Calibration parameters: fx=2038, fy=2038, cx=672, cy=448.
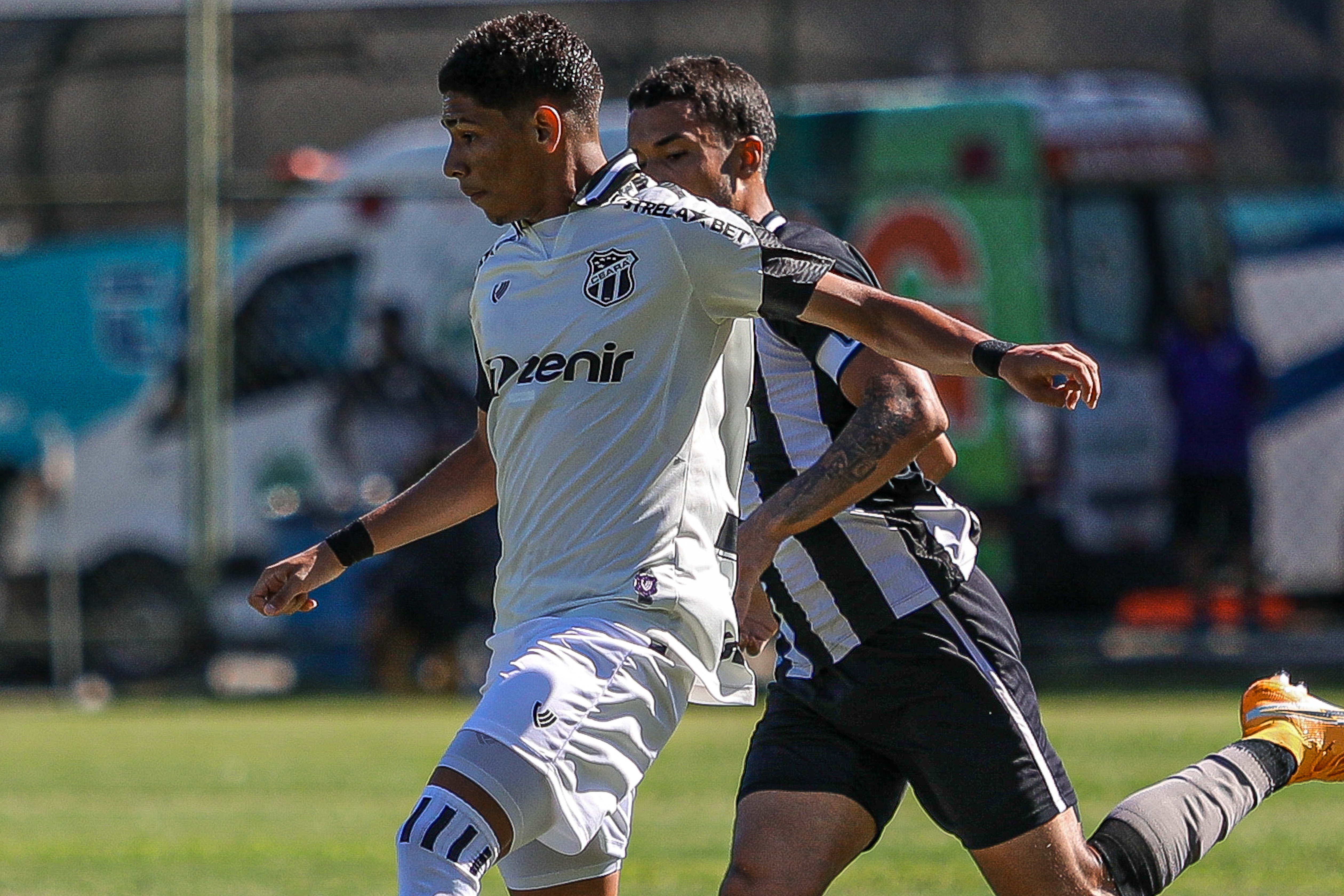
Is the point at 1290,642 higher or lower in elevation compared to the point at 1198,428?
lower

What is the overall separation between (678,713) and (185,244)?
469 inches

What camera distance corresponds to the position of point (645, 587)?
3.86 m

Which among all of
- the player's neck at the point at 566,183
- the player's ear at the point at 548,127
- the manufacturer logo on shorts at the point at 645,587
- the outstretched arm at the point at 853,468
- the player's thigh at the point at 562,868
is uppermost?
the player's ear at the point at 548,127

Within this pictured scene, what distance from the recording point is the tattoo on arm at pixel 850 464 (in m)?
4.17

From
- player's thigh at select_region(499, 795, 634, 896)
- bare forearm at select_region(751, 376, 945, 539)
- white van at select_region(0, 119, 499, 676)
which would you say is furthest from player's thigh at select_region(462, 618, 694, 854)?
white van at select_region(0, 119, 499, 676)

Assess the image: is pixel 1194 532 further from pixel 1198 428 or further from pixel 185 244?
pixel 185 244

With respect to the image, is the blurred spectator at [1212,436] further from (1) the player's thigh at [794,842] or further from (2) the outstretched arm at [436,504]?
(2) the outstretched arm at [436,504]

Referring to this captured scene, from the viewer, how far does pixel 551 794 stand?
11.9ft

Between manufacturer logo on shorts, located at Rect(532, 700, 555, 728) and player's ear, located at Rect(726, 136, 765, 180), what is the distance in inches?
64.3

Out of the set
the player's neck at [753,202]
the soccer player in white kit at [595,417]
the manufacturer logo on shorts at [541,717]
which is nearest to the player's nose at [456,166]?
the soccer player in white kit at [595,417]

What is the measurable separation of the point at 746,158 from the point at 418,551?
372 inches

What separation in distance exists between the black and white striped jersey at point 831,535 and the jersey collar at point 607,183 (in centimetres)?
44

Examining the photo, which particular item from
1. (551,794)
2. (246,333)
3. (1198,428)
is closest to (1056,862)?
(551,794)

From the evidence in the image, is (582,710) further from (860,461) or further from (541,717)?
(860,461)
